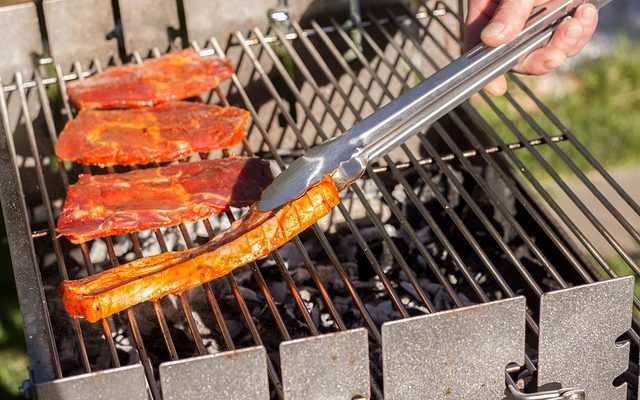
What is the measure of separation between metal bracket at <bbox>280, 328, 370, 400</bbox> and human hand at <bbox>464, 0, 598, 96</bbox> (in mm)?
1062

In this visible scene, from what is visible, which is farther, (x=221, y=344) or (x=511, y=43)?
(x=221, y=344)

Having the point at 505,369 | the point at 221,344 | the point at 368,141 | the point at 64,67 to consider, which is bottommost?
the point at 505,369

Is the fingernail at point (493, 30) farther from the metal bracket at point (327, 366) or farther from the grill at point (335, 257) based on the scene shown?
the metal bracket at point (327, 366)

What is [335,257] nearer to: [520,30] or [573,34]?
[520,30]

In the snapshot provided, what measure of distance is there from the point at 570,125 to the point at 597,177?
2.08ft

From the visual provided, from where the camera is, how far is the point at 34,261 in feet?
7.91

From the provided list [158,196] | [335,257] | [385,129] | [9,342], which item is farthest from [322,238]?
[9,342]

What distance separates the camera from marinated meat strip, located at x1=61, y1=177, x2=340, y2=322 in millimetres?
2307

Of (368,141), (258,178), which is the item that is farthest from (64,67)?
(368,141)

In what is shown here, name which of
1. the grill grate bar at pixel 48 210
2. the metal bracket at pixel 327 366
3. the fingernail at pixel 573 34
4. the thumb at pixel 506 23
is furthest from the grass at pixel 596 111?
the metal bracket at pixel 327 366

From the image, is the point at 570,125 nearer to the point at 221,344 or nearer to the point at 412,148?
the point at 412,148

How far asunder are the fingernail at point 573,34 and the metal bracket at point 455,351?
1042 mm

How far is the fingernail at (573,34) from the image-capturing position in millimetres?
2703

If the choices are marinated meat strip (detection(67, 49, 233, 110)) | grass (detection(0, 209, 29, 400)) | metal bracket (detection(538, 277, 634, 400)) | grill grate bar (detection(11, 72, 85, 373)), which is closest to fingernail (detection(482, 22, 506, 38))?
metal bracket (detection(538, 277, 634, 400))
